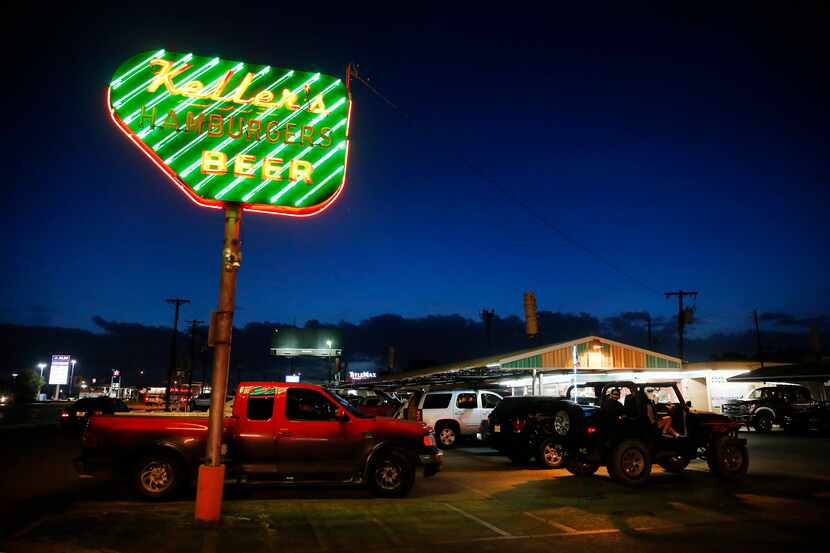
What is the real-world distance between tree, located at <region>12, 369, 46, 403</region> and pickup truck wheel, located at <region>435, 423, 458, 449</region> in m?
71.0

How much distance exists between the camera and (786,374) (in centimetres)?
2714

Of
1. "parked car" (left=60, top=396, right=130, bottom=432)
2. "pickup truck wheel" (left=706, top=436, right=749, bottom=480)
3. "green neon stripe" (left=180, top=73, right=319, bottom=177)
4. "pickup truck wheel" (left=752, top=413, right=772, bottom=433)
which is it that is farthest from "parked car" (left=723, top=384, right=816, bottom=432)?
"parked car" (left=60, top=396, right=130, bottom=432)

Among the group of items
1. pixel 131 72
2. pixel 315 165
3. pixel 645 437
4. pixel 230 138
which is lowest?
pixel 645 437

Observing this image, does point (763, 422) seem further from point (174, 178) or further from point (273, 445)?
point (174, 178)

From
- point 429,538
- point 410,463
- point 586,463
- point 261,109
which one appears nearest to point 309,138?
point 261,109

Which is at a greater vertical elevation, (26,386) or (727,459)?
(26,386)

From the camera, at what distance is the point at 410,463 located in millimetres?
10141

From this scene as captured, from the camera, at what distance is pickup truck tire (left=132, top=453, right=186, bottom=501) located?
30.9ft

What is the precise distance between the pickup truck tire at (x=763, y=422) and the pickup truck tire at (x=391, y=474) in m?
21.7

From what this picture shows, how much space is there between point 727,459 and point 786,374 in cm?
1841

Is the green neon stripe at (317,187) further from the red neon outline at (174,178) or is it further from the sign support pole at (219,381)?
the sign support pole at (219,381)

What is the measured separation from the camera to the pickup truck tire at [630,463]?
446 inches

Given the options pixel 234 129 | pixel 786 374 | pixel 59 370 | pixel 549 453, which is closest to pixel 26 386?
pixel 59 370

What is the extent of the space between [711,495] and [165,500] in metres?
9.11
